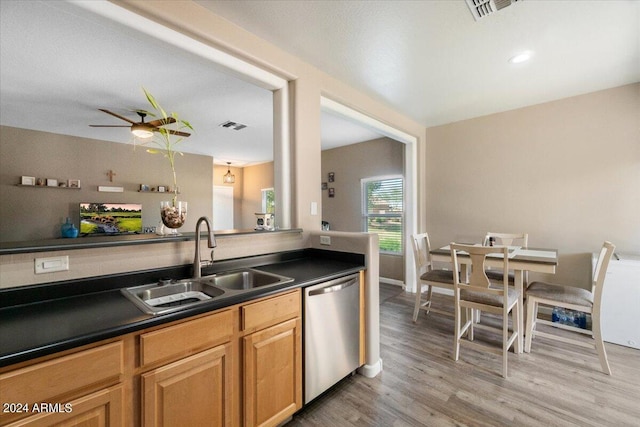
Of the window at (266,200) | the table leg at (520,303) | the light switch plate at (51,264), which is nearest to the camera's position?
the light switch plate at (51,264)

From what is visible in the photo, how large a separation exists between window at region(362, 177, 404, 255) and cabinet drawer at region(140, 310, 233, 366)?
385 cm

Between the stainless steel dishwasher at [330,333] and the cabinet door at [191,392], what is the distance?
539 mm

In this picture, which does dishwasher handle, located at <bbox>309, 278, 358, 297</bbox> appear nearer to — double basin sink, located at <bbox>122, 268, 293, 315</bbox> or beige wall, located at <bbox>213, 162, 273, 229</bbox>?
double basin sink, located at <bbox>122, 268, 293, 315</bbox>

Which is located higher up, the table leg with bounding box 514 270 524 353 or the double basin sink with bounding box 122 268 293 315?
the double basin sink with bounding box 122 268 293 315

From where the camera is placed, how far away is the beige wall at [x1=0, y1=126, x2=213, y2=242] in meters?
4.39

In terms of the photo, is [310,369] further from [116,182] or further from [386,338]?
[116,182]

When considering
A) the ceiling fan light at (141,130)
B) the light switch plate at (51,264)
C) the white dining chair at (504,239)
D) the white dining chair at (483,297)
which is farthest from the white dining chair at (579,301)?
the ceiling fan light at (141,130)

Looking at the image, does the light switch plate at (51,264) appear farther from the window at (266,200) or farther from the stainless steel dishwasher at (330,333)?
the window at (266,200)

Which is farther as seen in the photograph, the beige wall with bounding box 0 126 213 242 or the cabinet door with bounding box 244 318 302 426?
the beige wall with bounding box 0 126 213 242

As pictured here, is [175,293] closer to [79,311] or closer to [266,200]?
[79,311]

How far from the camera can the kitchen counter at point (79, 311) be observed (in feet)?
2.94

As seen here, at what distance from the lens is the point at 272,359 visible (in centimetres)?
151

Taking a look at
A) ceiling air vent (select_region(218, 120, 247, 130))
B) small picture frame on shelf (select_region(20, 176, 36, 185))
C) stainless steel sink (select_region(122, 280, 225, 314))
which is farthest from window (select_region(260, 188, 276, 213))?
stainless steel sink (select_region(122, 280, 225, 314))

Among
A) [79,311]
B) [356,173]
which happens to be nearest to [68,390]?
[79,311]
